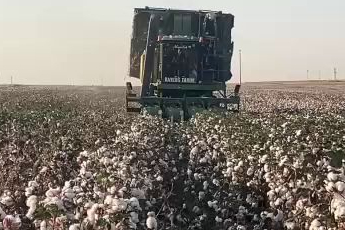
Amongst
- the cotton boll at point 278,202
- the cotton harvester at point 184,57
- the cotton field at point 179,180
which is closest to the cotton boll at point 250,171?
the cotton field at point 179,180

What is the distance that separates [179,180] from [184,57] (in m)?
11.4

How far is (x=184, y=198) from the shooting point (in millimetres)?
8867

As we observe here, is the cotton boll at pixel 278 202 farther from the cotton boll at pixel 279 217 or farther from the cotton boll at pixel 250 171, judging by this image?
the cotton boll at pixel 250 171

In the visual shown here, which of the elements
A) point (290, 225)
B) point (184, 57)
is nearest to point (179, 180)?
point (290, 225)

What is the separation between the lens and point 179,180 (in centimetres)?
986

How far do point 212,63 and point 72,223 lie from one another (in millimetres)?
16780

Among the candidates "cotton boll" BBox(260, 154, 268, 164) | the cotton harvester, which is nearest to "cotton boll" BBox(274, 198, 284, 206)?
→ "cotton boll" BBox(260, 154, 268, 164)

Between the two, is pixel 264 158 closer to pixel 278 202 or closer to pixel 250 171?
pixel 250 171

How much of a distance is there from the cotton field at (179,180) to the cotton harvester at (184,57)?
28.2 feet

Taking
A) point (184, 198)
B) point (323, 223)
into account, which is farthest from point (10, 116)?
point (323, 223)

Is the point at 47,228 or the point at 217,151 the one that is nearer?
the point at 47,228

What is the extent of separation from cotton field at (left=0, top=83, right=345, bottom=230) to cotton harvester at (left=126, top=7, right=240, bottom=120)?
8.60m

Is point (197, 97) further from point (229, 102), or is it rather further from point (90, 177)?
point (90, 177)

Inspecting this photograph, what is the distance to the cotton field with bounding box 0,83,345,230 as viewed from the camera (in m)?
5.01
